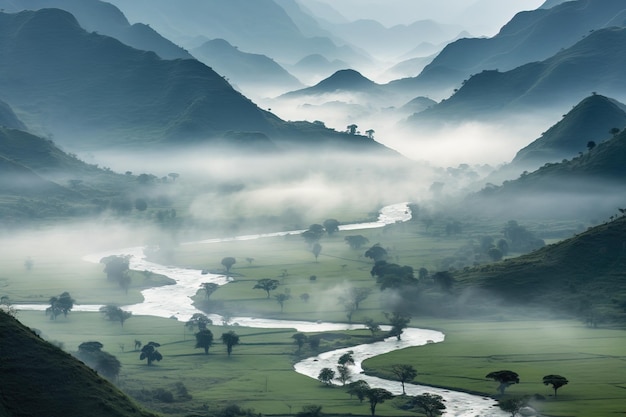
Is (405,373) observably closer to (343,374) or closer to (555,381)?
(343,374)

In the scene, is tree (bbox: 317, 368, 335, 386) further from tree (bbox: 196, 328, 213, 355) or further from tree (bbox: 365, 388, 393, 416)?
tree (bbox: 196, 328, 213, 355)

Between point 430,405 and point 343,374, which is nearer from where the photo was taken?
point 430,405

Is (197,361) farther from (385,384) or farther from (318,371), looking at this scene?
(385,384)

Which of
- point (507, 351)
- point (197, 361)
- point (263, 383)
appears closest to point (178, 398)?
point (263, 383)

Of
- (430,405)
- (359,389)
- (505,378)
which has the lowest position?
(430,405)

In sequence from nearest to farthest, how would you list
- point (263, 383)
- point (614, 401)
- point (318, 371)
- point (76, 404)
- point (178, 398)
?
point (76, 404) < point (614, 401) < point (178, 398) < point (263, 383) < point (318, 371)

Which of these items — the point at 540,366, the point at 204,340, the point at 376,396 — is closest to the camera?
the point at 376,396

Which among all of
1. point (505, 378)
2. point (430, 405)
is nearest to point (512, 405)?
point (430, 405)

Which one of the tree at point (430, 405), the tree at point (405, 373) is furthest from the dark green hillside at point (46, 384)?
the tree at point (405, 373)
